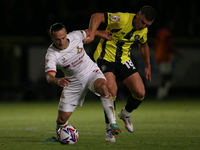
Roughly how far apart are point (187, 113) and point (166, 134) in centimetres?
421

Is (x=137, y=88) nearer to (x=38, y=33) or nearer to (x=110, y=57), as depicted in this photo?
(x=110, y=57)

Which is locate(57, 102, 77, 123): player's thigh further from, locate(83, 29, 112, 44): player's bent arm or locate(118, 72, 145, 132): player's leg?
locate(118, 72, 145, 132): player's leg

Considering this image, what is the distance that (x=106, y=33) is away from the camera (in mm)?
7125

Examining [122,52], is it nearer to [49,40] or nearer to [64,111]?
[64,111]

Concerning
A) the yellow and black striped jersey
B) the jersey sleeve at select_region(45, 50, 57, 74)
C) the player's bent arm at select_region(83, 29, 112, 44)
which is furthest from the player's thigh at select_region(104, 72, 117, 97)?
the jersey sleeve at select_region(45, 50, 57, 74)

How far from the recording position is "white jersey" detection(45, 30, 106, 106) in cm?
652

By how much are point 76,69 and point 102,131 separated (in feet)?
5.71

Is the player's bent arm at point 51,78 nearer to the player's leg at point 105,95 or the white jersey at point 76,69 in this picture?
the white jersey at point 76,69

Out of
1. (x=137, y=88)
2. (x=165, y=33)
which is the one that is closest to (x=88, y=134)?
(x=137, y=88)

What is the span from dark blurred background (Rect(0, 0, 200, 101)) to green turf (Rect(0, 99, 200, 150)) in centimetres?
648

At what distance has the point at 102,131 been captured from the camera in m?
7.98

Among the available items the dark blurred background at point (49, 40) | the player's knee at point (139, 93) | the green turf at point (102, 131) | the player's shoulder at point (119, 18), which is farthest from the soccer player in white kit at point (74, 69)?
the dark blurred background at point (49, 40)

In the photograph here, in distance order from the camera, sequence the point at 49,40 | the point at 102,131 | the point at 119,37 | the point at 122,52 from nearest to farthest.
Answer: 1. the point at 119,37
2. the point at 122,52
3. the point at 102,131
4. the point at 49,40

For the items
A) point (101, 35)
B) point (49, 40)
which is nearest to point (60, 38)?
point (101, 35)
